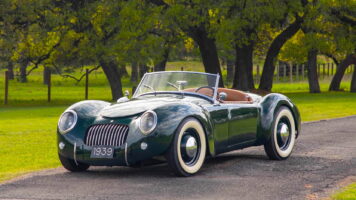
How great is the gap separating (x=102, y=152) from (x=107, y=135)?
8.7 inches

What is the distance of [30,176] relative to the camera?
32.5ft

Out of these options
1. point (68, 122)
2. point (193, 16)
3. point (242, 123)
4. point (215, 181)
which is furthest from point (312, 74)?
point (215, 181)

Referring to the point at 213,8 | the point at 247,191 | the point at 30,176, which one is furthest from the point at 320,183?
the point at 213,8

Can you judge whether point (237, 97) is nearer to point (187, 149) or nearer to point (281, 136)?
point (281, 136)

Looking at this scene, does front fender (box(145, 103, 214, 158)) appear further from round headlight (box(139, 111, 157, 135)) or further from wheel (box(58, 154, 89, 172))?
wheel (box(58, 154, 89, 172))

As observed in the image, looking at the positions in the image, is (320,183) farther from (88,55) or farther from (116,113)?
(88,55)

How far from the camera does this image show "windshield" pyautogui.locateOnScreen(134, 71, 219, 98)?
36.6 feet

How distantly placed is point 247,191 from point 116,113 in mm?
2085

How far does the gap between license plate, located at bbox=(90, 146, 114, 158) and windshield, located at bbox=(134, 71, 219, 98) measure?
1836 millimetres

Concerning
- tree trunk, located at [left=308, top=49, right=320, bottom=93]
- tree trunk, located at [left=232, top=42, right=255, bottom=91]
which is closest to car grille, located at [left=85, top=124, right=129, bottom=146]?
tree trunk, located at [left=232, top=42, right=255, bottom=91]

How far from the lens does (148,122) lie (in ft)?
30.9

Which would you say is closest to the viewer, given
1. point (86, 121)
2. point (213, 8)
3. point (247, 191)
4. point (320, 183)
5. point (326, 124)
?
point (247, 191)

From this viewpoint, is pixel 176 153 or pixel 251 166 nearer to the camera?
pixel 176 153

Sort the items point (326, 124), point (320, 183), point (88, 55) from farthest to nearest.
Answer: point (88, 55) → point (326, 124) → point (320, 183)
